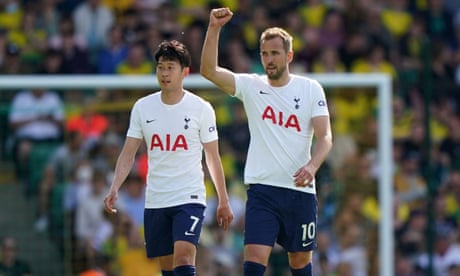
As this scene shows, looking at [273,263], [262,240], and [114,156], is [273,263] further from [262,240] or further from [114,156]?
[262,240]

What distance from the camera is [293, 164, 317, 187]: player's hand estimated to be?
32.0ft

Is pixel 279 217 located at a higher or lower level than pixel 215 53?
lower

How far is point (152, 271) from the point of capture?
1491cm

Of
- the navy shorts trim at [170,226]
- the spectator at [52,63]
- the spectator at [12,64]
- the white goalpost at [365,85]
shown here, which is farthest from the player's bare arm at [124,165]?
the spectator at [52,63]

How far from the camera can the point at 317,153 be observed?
10062 mm

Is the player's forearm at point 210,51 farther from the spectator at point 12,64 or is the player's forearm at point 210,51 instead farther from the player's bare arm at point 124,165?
the spectator at point 12,64

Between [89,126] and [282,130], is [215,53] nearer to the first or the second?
[282,130]

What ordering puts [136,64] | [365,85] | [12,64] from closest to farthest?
[365,85] < [12,64] < [136,64]

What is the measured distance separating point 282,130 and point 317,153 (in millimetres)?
405

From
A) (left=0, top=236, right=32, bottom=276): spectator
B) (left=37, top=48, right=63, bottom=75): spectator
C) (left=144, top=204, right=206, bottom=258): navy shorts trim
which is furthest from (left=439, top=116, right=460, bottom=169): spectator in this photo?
(left=144, top=204, right=206, bottom=258): navy shorts trim

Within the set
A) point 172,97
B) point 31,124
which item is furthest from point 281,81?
point 31,124

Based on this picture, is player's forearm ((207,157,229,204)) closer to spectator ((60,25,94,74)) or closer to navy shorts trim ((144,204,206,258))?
navy shorts trim ((144,204,206,258))

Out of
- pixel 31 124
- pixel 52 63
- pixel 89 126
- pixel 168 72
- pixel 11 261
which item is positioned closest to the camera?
pixel 168 72

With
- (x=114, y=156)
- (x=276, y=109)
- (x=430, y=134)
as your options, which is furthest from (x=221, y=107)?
(x=276, y=109)
